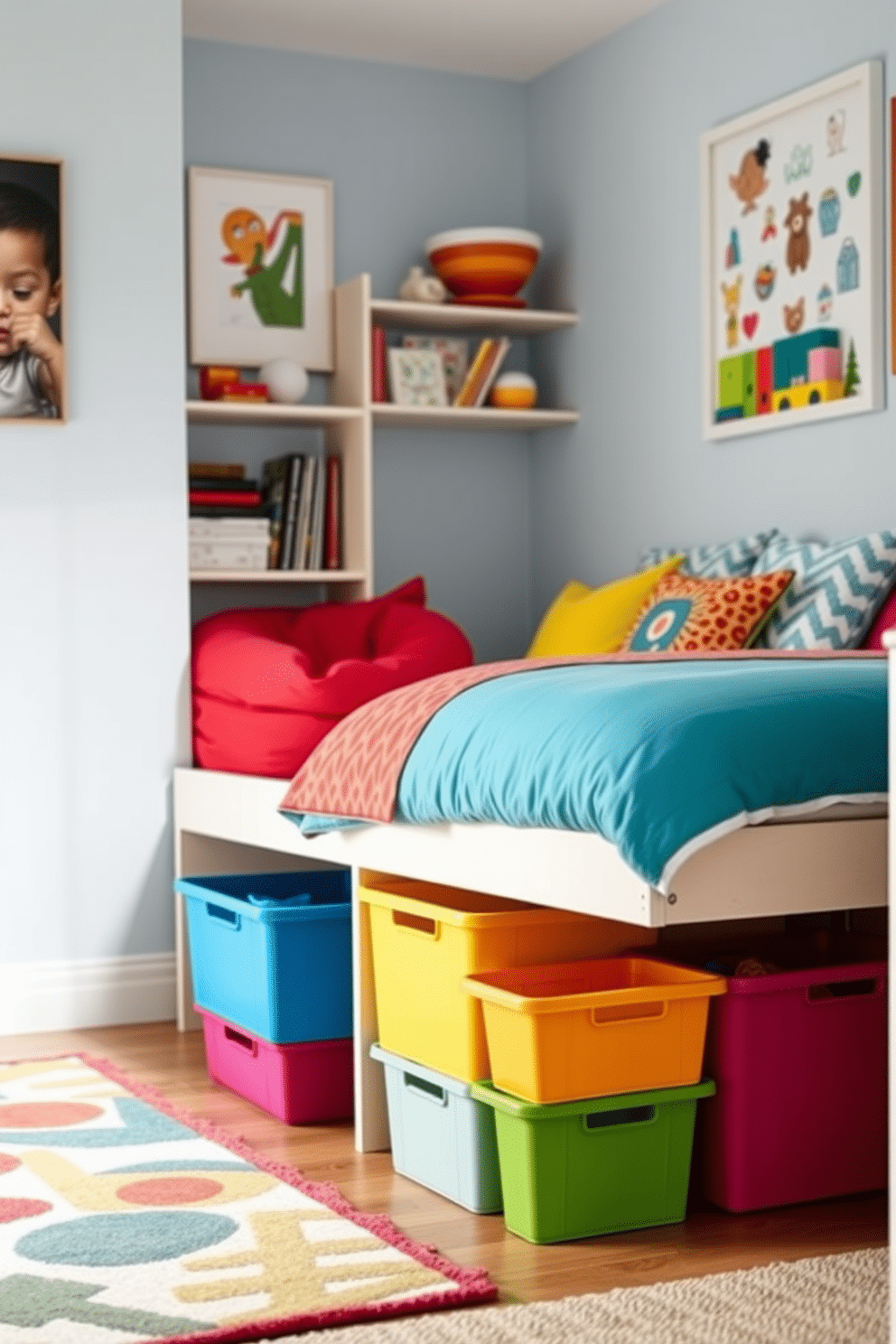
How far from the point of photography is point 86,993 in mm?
3930

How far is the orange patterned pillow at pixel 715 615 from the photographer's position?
350cm

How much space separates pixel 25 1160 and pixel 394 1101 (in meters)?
0.57

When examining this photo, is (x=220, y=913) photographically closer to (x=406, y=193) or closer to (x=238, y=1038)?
(x=238, y=1038)

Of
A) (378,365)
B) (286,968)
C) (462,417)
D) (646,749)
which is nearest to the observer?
(646,749)

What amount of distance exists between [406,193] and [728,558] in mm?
1502

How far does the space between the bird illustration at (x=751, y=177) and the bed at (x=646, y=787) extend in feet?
5.08

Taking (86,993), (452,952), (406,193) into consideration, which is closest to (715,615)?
(452,952)

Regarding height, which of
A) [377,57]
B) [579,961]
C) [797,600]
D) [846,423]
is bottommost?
[579,961]

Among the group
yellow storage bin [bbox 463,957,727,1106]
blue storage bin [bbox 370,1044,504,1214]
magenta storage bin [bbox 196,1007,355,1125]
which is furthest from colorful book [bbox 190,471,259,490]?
yellow storage bin [bbox 463,957,727,1106]

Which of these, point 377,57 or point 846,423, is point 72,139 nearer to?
point 377,57

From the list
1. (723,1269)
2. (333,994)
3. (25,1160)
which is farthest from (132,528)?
(723,1269)

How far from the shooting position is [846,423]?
3.76 metres

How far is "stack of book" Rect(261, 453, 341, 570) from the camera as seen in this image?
4.41 metres

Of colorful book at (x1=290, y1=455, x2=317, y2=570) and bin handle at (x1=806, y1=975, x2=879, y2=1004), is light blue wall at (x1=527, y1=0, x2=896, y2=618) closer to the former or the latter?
colorful book at (x1=290, y1=455, x2=317, y2=570)
